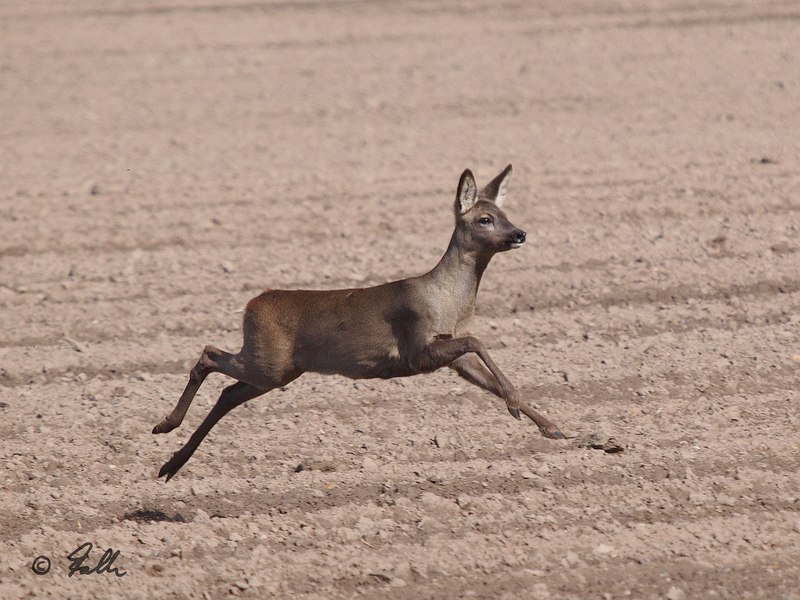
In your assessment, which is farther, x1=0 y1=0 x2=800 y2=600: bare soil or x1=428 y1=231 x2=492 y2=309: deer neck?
x1=428 y1=231 x2=492 y2=309: deer neck

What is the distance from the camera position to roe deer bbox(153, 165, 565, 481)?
7043 millimetres

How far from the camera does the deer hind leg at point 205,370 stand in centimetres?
717

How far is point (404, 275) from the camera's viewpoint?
10773 millimetres

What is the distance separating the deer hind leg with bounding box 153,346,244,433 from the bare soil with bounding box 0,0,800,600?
45 cm

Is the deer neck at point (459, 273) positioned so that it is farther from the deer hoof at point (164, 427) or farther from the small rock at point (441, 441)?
the deer hoof at point (164, 427)

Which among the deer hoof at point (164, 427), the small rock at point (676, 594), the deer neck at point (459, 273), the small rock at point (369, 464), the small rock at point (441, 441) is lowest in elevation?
the small rock at point (676, 594)

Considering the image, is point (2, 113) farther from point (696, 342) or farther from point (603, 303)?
point (696, 342)

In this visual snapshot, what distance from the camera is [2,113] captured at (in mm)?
15883

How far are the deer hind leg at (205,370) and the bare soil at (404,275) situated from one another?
446 mm

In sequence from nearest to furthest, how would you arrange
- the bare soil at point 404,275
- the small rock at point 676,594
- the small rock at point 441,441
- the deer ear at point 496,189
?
the small rock at point 676,594, the bare soil at point 404,275, the deer ear at point 496,189, the small rock at point 441,441

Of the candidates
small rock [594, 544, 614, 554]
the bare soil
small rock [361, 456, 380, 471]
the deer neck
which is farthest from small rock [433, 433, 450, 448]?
small rock [594, 544, 614, 554]

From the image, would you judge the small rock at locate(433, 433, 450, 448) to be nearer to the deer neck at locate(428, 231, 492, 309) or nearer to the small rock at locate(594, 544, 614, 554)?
the deer neck at locate(428, 231, 492, 309)

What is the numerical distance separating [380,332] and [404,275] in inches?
147

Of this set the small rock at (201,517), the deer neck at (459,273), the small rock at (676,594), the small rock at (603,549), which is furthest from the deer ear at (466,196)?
the small rock at (676,594)
